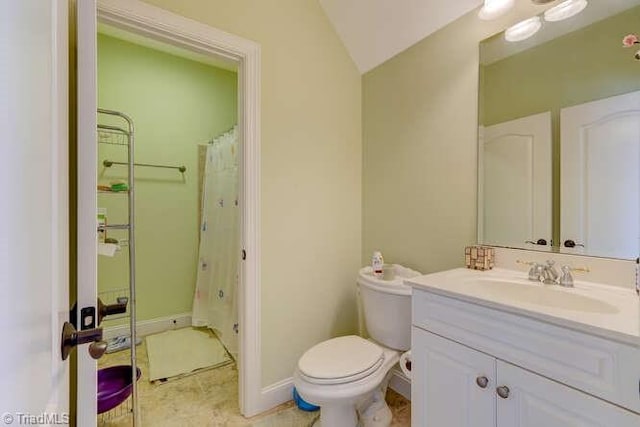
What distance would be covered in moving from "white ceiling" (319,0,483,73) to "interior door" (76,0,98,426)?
1.60 meters

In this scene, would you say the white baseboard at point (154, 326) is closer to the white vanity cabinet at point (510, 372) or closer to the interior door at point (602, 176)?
the white vanity cabinet at point (510, 372)

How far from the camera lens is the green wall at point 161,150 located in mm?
2432

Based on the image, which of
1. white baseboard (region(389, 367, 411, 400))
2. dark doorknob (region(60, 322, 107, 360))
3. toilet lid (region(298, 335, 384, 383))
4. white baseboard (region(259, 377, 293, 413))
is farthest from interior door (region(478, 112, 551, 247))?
dark doorknob (region(60, 322, 107, 360))

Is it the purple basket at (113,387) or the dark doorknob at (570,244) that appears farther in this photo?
the purple basket at (113,387)

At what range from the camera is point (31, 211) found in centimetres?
37

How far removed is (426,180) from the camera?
1709mm

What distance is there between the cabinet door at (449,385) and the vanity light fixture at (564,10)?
Answer: 4.52ft

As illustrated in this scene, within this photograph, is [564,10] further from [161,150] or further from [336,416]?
[161,150]

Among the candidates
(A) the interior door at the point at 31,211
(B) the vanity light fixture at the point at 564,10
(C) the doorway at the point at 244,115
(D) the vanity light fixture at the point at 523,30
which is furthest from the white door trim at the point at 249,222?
(B) the vanity light fixture at the point at 564,10

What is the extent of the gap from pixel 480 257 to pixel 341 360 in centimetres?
81

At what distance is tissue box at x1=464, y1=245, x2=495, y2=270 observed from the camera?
1399 mm

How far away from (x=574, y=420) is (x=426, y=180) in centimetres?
118

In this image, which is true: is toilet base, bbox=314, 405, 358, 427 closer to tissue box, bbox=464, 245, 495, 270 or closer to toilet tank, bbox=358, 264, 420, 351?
toilet tank, bbox=358, 264, 420, 351

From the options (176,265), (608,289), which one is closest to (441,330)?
(608,289)
